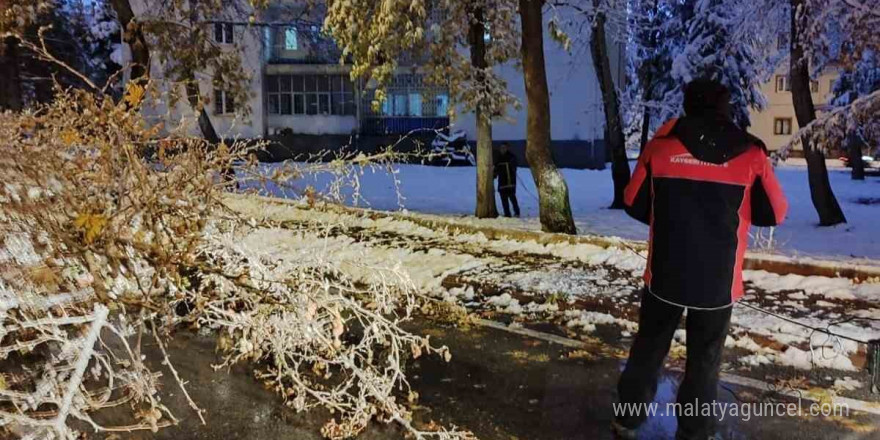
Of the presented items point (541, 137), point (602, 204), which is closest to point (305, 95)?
point (602, 204)

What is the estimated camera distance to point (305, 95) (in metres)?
37.6

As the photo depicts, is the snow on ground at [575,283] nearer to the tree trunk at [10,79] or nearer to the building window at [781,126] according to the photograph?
the tree trunk at [10,79]

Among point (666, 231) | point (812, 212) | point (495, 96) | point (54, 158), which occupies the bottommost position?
point (812, 212)

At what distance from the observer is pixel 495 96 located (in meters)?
13.2

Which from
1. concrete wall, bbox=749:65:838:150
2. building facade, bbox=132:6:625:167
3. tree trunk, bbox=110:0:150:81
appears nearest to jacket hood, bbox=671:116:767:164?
tree trunk, bbox=110:0:150:81

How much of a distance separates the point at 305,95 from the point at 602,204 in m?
22.2

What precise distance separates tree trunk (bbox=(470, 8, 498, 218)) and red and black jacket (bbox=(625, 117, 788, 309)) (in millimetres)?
9656

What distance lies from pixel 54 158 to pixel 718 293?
3.99 m

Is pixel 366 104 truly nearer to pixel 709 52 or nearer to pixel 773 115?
pixel 709 52

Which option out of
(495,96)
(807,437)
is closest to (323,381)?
(807,437)


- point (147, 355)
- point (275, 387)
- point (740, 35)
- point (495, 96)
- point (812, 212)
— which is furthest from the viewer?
point (812, 212)

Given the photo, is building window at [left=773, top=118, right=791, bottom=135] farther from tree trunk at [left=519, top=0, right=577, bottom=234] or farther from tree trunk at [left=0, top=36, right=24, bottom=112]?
tree trunk at [left=0, top=36, right=24, bottom=112]

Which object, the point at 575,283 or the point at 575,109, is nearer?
the point at 575,283

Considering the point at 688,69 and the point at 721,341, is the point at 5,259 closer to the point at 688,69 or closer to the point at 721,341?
the point at 721,341
